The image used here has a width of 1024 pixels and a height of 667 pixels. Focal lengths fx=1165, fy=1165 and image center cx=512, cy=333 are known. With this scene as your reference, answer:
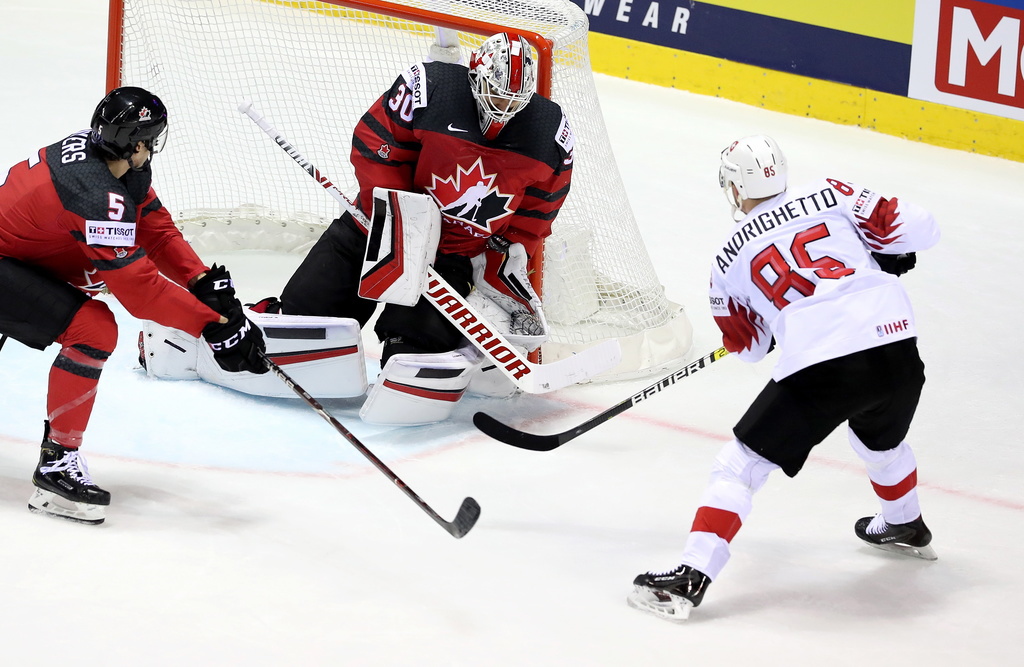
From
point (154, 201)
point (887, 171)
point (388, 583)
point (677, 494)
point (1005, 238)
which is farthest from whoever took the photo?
point (887, 171)

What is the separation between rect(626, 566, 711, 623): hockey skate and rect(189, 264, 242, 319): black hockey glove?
1.18 metres

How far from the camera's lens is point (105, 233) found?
2.57m

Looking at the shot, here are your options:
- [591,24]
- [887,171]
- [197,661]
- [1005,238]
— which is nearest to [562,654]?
[197,661]

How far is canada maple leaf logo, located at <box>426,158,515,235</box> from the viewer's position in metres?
3.31

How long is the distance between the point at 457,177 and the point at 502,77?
0.34m

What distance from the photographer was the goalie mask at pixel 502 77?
3109 millimetres

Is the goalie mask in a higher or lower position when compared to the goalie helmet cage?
higher

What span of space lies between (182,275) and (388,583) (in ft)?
3.40

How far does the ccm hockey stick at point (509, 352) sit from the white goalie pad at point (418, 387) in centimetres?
9

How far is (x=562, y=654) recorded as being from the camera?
232 cm

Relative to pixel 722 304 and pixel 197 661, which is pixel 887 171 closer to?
pixel 722 304

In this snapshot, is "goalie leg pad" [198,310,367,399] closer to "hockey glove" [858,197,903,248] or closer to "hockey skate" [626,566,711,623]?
"hockey skate" [626,566,711,623]

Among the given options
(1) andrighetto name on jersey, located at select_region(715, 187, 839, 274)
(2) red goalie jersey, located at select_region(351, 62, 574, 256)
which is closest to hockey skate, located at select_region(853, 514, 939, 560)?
(1) andrighetto name on jersey, located at select_region(715, 187, 839, 274)

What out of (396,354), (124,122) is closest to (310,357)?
(396,354)
